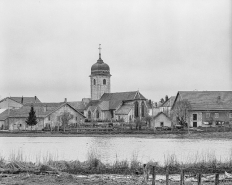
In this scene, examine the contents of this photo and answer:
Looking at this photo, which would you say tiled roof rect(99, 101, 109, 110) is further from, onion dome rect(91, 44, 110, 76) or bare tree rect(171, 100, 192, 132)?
bare tree rect(171, 100, 192, 132)

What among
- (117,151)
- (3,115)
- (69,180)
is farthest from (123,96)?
(69,180)

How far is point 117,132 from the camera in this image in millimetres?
69312

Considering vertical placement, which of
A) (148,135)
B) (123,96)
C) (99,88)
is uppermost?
(99,88)

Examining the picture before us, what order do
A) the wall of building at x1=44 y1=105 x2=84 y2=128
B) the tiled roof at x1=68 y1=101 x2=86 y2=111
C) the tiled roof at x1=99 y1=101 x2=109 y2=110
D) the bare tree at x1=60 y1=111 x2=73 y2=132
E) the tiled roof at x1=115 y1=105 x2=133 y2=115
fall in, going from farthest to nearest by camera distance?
the tiled roof at x1=68 y1=101 x2=86 y2=111, the tiled roof at x1=99 y1=101 x2=109 y2=110, the tiled roof at x1=115 y1=105 x2=133 y2=115, the wall of building at x1=44 y1=105 x2=84 y2=128, the bare tree at x1=60 y1=111 x2=73 y2=132

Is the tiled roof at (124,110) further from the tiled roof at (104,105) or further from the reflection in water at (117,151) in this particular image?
the reflection in water at (117,151)

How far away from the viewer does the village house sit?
75750 millimetres

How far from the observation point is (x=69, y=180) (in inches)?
850

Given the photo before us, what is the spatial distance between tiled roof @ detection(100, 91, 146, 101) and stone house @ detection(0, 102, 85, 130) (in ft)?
42.9

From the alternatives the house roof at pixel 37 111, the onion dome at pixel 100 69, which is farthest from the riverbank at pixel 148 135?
the onion dome at pixel 100 69

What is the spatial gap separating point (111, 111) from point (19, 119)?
19.9m

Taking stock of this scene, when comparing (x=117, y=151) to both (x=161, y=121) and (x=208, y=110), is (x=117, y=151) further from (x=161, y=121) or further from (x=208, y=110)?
(x=208, y=110)

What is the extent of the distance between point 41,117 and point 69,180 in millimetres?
58624

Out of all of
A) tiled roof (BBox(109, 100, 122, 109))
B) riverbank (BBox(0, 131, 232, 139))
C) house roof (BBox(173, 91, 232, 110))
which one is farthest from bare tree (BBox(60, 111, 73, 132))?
house roof (BBox(173, 91, 232, 110))

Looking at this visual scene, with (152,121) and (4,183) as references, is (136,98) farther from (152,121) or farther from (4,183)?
(4,183)
